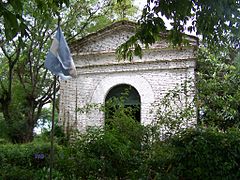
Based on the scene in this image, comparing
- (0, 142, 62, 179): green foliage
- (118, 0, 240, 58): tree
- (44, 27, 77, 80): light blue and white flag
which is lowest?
(0, 142, 62, 179): green foliage

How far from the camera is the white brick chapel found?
12438 millimetres

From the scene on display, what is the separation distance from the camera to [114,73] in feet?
43.5

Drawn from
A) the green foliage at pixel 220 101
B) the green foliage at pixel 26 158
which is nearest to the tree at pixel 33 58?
the green foliage at pixel 26 158

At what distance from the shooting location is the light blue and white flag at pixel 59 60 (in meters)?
6.38

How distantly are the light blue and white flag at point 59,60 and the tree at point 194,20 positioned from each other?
1.18 metres

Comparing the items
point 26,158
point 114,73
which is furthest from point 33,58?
point 26,158

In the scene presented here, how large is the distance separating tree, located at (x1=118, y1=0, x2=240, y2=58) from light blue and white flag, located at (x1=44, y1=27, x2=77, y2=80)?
1.18 m

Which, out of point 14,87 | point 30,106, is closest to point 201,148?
point 30,106

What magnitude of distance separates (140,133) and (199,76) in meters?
5.09

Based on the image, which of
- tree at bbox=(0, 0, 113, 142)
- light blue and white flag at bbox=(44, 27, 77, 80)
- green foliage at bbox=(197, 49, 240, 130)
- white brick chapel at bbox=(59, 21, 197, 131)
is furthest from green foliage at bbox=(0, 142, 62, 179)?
tree at bbox=(0, 0, 113, 142)

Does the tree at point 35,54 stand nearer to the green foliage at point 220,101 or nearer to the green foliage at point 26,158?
the green foliage at point 26,158

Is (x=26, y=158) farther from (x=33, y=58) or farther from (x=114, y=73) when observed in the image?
(x=33, y=58)

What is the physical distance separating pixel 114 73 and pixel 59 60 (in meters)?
6.91

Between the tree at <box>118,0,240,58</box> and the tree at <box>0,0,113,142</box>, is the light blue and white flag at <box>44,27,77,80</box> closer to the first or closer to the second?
the tree at <box>118,0,240,58</box>
